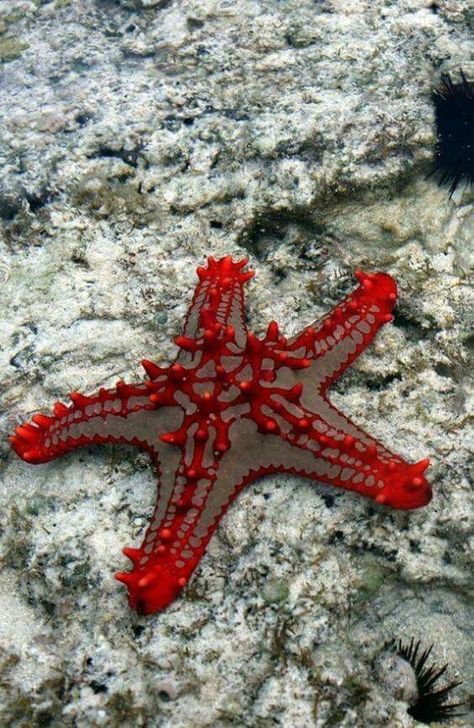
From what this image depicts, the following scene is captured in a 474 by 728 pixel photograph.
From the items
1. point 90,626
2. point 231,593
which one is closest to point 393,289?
point 231,593

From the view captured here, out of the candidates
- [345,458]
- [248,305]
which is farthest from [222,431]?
[248,305]

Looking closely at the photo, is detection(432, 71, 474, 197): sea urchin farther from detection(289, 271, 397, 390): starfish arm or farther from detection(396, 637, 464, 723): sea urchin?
detection(396, 637, 464, 723): sea urchin

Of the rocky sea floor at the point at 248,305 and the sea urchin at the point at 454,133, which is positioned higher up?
the sea urchin at the point at 454,133

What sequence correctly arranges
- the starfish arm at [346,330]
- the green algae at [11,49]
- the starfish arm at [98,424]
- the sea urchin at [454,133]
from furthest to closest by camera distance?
the green algae at [11,49] < the sea urchin at [454,133] < the starfish arm at [346,330] < the starfish arm at [98,424]

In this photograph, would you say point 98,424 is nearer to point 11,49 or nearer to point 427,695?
point 427,695

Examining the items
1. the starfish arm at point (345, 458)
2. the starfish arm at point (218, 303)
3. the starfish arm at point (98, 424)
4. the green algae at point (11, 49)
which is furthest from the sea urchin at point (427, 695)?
the green algae at point (11, 49)

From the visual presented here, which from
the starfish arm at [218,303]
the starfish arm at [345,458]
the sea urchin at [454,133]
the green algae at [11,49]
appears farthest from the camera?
the green algae at [11,49]

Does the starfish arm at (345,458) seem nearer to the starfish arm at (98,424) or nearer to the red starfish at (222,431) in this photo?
the red starfish at (222,431)

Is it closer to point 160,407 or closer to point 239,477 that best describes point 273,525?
point 239,477
